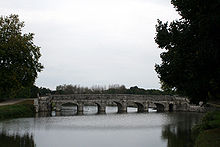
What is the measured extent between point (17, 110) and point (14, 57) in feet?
44.4

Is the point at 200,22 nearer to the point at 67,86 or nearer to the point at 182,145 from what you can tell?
the point at 182,145

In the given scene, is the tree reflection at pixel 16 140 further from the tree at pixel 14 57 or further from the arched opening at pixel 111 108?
the arched opening at pixel 111 108

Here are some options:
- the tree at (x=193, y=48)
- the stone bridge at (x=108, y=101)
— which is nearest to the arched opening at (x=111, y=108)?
the stone bridge at (x=108, y=101)

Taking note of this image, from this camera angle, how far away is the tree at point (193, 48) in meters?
11.7

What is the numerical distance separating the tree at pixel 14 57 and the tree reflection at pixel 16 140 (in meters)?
4.26

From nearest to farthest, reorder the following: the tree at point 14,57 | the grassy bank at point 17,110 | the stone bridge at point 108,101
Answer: the tree at point 14,57 → the grassy bank at point 17,110 → the stone bridge at point 108,101

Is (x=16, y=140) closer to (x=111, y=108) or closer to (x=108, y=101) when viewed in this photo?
(x=108, y=101)

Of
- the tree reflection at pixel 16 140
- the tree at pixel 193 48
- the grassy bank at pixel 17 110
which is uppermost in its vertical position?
the tree at pixel 193 48

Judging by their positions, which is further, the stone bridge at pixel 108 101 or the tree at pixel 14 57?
the stone bridge at pixel 108 101

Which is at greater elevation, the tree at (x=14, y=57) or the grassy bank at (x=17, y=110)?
the tree at (x=14, y=57)

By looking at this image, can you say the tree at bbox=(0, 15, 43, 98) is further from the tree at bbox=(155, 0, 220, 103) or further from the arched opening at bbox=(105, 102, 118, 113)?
the arched opening at bbox=(105, 102, 118, 113)

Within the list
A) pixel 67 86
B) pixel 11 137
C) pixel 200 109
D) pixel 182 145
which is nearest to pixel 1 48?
pixel 11 137

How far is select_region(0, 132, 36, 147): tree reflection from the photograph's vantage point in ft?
54.9

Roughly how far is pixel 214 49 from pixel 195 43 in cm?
155
